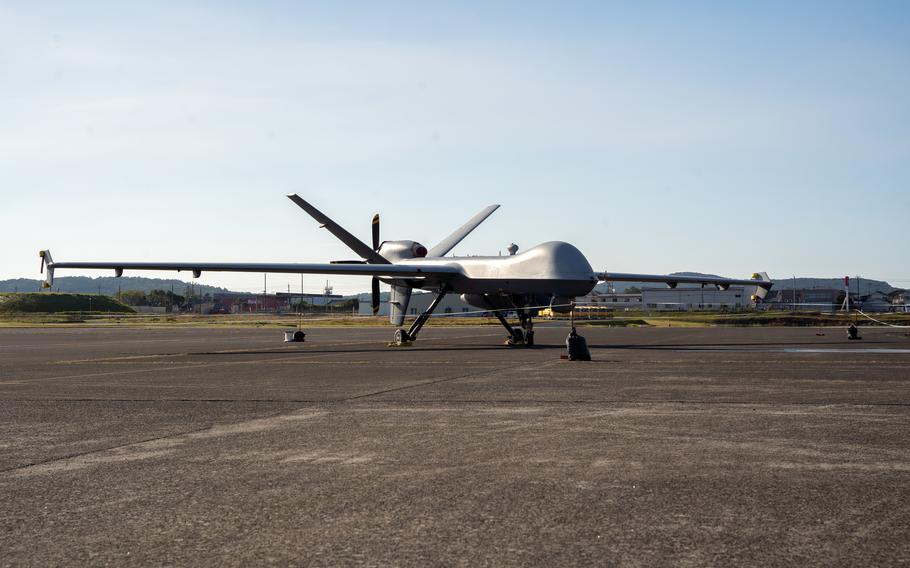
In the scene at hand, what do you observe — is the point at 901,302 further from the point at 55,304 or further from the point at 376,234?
the point at 55,304

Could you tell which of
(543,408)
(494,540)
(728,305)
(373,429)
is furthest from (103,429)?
(728,305)

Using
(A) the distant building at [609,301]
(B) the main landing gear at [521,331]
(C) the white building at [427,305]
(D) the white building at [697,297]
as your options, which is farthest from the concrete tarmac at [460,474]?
(D) the white building at [697,297]

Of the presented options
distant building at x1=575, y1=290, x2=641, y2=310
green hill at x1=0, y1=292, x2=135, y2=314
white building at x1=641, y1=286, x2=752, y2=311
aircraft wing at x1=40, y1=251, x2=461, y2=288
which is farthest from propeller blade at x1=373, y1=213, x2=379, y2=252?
green hill at x1=0, y1=292, x2=135, y2=314

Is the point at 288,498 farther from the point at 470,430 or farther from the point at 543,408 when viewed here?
the point at 543,408

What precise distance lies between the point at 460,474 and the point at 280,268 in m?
23.5

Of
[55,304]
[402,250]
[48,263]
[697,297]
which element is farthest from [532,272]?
[55,304]

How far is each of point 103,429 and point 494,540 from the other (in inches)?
250

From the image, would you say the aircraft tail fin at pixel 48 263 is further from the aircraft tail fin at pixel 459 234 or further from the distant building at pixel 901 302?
the distant building at pixel 901 302

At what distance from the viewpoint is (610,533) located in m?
4.82

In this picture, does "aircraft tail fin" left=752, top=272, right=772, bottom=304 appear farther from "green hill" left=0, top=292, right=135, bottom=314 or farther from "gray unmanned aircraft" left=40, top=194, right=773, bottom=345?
"green hill" left=0, top=292, right=135, bottom=314

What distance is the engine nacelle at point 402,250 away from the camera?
3397cm

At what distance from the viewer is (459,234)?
35.1 meters

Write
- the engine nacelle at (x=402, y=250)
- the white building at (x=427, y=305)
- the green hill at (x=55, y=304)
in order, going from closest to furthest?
the engine nacelle at (x=402, y=250)
the white building at (x=427, y=305)
the green hill at (x=55, y=304)

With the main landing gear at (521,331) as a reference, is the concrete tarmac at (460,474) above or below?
below
